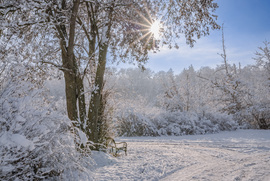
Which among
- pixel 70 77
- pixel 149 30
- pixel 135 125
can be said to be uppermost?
pixel 149 30

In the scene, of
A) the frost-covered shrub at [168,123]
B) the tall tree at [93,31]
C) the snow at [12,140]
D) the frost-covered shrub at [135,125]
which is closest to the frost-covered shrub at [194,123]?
the frost-covered shrub at [168,123]

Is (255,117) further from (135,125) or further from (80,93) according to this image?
(80,93)

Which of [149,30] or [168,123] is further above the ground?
[149,30]

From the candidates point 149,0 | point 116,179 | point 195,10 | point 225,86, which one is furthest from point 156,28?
point 225,86

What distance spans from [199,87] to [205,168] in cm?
1681

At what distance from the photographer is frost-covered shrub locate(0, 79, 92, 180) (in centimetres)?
244

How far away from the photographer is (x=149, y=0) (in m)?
7.17

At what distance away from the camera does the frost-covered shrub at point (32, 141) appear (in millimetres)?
2436

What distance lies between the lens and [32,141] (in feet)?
8.12

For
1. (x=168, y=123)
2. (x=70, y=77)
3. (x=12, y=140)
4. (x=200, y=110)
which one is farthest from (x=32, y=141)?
(x=200, y=110)

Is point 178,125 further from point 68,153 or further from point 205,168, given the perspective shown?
point 68,153

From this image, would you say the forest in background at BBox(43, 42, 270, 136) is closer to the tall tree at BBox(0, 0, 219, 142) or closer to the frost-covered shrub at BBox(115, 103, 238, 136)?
the frost-covered shrub at BBox(115, 103, 238, 136)

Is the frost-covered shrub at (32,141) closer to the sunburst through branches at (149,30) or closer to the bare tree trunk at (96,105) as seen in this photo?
the bare tree trunk at (96,105)

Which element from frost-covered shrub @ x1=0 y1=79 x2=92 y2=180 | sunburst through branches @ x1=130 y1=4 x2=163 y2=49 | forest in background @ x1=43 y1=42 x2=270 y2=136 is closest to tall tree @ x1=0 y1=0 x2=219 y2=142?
sunburst through branches @ x1=130 y1=4 x2=163 y2=49
